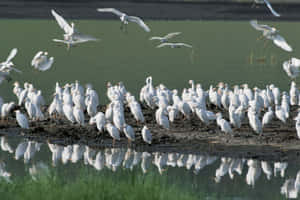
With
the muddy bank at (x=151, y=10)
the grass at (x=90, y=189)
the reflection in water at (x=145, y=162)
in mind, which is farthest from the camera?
the muddy bank at (x=151, y=10)

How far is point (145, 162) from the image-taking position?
1566 centimetres

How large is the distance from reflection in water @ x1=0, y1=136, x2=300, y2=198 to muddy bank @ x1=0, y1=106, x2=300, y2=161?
15.0 inches

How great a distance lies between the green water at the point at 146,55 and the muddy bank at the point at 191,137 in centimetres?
596

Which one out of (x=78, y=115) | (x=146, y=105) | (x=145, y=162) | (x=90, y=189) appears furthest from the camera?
(x=146, y=105)

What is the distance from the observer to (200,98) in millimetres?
20438

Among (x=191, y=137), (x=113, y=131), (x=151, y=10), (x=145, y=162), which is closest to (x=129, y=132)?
(x=113, y=131)

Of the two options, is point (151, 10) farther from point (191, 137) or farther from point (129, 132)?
point (129, 132)

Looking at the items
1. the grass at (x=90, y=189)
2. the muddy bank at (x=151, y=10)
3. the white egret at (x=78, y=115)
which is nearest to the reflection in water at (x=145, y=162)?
the white egret at (x=78, y=115)

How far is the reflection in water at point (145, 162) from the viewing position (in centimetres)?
1462

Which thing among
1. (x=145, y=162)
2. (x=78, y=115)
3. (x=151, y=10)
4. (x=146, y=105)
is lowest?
(x=145, y=162)

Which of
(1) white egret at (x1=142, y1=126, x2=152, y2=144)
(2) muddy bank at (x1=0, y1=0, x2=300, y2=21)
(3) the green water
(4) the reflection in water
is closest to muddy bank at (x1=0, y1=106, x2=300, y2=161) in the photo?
(1) white egret at (x1=142, y1=126, x2=152, y2=144)

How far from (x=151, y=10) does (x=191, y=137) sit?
39.8m

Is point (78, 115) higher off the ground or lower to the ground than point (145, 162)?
higher

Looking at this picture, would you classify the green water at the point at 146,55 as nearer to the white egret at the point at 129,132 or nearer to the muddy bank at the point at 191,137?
the muddy bank at the point at 191,137
